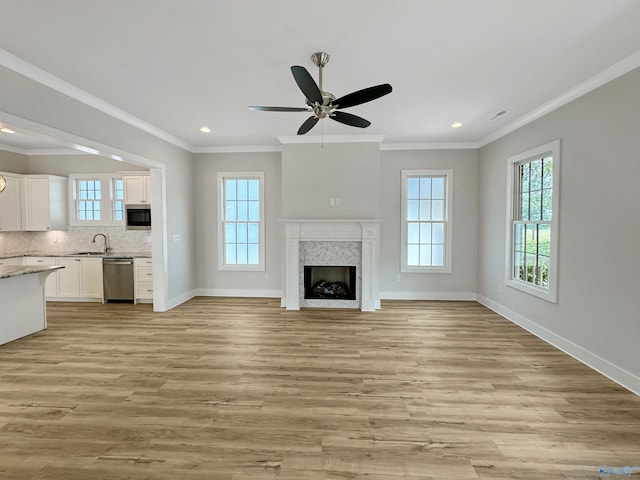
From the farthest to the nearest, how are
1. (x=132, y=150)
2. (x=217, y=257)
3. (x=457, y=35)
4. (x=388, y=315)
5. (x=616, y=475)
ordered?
(x=217, y=257) < (x=388, y=315) < (x=132, y=150) < (x=457, y=35) < (x=616, y=475)

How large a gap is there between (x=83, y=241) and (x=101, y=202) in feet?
2.78

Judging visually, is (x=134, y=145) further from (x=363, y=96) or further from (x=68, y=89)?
(x=363, y=96)

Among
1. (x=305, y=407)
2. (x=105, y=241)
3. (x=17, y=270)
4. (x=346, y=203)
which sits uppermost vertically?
(x=346, y=203)

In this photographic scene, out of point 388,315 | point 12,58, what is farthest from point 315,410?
point 12,58

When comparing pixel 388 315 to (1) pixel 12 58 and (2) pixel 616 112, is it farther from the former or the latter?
(1) pixel 12 58

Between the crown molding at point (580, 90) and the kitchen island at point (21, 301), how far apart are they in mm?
6562

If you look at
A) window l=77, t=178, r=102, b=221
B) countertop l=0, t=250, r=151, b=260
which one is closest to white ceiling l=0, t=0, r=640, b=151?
countertop l=0, t=250, r=151, b=260

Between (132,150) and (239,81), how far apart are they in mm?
2191

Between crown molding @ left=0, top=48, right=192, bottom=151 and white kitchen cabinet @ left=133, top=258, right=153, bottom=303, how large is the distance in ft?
7.46

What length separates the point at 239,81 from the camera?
3.18 meters

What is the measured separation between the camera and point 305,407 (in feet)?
8.07

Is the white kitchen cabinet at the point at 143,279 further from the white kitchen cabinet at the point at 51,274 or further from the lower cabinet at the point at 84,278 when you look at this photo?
the white kitchen cabinet at the point at 51,274

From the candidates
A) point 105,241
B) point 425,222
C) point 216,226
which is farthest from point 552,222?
point 105,241

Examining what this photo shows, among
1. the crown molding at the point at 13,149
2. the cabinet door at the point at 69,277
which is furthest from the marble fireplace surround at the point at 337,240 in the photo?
the crown molding at the point at 13,149
